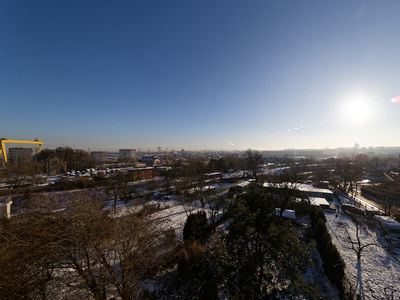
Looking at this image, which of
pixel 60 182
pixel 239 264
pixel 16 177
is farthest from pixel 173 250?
pixel 16 177

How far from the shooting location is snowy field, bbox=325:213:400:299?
21.3ft

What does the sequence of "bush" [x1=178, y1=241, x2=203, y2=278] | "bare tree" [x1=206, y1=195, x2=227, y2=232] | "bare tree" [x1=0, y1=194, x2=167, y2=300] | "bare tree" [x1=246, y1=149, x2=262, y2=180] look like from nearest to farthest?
"bare tree" [x1=0, y1=194, x2=167, y2=300] < "bush" [x1=178, y1=241, x2=203, y2=278] < "bare tree" [x1=206, y1=195, x2=227, y2=232] < "bare tree" [x1=246, y1=149, x2=262, y2=180]

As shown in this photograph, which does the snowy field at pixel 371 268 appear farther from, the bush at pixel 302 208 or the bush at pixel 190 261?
the bush at pixel 190 261

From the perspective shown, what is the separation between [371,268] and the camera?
767 cm

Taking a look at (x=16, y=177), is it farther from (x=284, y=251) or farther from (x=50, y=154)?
(x=284, y=251)

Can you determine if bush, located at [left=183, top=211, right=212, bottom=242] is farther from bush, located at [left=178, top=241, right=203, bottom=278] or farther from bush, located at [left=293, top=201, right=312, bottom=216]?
bush, located at [left=293, top=201, right=312, bottom=216]

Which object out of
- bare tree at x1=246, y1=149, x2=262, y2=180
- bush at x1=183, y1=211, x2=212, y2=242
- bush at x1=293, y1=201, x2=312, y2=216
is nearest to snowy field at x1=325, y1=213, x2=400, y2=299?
bush at x1=293, y1=201, x2=312, y2=216

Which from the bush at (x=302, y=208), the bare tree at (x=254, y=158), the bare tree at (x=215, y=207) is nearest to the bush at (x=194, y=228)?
the bare tree at (x=215, y=207)

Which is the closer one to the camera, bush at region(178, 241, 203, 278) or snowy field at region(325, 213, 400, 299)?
snowy field at region(325, 213, 400, 299)

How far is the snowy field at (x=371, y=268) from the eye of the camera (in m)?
6.48

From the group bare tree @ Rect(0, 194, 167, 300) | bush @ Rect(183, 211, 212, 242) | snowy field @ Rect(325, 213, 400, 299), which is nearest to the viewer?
bare tree @ Rect(0, 194, 167, 300)

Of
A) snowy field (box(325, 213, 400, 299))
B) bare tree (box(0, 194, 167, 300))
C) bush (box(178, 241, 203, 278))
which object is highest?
bare tree (box(0, 194, 167, 300))

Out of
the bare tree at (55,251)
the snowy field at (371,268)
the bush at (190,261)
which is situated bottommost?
the snowy field at (371,268)

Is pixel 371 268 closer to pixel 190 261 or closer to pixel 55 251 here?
pixel 190 261
